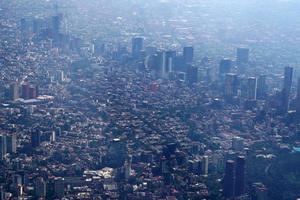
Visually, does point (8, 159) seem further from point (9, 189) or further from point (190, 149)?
point (190, 149)

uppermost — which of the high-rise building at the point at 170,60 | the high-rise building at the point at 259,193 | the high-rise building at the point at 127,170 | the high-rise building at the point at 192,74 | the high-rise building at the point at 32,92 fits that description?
Answer: the high-rise building at the point at 170,60

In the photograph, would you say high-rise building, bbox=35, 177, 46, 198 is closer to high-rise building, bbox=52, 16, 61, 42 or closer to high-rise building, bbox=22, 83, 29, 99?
high-rise building, bbox=22, 83, 29, 99

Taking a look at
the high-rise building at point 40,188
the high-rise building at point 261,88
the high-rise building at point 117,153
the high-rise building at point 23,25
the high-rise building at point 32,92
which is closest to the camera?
the high-rise building at point 40,188

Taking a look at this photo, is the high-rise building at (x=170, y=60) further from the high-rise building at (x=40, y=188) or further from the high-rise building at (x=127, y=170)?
the high-rise building at (x=40, y=188)

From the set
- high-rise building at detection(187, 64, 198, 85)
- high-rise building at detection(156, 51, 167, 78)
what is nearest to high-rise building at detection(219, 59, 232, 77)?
high-rise building at detection(187, 64, 198, 85)

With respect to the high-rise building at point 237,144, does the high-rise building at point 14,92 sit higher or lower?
higher

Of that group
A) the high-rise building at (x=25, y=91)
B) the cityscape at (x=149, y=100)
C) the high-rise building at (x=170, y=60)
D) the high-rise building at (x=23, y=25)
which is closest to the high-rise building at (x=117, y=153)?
the cityscape at (x=149, y=100)

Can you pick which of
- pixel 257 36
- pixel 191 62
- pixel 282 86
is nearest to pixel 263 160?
pixel 282 86
